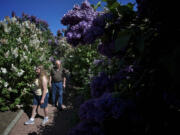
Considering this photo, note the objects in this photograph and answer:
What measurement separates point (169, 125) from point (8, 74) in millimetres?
Answer: 5418

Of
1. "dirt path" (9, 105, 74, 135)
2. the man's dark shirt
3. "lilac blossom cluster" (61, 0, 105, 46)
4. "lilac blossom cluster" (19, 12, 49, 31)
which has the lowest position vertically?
"dirt path" (9, 105, 74, 135)

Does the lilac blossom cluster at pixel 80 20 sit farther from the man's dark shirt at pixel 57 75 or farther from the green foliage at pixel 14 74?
the man's dark shirt at pixel 57 75

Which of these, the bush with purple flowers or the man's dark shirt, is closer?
the bush with purple flowers

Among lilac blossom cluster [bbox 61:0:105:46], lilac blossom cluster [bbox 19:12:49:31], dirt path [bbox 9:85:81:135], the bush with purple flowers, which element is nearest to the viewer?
the bush with purple flowers

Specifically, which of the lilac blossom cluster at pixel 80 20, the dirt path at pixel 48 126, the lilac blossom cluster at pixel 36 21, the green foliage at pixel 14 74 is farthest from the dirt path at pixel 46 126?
the lilac blossom cluster at pixel 36 21

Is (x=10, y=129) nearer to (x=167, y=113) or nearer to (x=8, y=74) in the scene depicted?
(x=8, y=74)

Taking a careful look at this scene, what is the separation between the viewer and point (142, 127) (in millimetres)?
723

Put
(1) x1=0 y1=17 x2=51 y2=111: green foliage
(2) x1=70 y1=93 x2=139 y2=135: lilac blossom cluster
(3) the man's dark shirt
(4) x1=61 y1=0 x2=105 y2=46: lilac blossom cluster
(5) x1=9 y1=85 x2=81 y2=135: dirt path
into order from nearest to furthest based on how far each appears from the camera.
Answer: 1. (2) x1=70 y1=93 x2=139 y2=135: lilac blossom cluster
2. (4) x1=61 y1=0 x2=105 y2=46: lilac blossom cluster
3. (5) x1=9 y1=85 x2=81 y2=135: dirt path
4. (1) x1=0 y1=17 x2=51 y2=111: green foliage
5. (3) the man's dark shirt

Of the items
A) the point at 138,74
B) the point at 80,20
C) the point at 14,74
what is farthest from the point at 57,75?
the point at 138,74

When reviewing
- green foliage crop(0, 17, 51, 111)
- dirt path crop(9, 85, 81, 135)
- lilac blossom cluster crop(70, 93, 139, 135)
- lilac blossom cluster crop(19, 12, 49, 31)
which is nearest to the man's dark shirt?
green foliage crop(0, 17, 51, 111)

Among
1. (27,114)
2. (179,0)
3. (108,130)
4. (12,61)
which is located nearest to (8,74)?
(12,61)

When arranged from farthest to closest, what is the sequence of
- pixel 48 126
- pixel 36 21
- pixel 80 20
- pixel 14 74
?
pixel 36 21, pixel 14 74, pixel 48 126, pixel 80 20

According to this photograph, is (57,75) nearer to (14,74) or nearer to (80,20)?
(14,74)

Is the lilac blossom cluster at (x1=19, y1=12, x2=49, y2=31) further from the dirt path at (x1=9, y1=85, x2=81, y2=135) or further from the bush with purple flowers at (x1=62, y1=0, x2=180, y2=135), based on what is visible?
the bush with purple flowers at (x1=62, y1=0, x2=180, y2=135)
